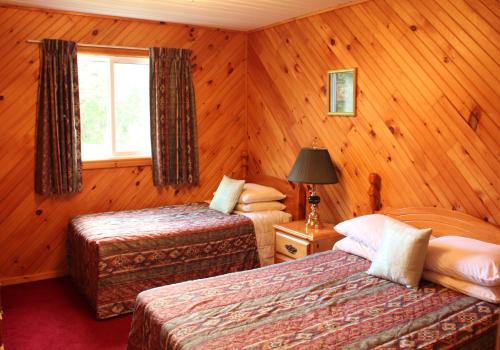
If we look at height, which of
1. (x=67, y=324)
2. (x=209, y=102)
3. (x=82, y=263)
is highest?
(x=209, y=102)

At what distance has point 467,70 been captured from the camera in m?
2.95

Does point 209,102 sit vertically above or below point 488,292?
above

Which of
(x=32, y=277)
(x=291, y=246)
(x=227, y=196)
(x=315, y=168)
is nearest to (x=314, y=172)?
(x=315, y=168)

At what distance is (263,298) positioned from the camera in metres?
2.51

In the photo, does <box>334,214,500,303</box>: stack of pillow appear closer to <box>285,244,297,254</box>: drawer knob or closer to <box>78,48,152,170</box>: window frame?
<box>285,244,297,254</box>: drawer knob

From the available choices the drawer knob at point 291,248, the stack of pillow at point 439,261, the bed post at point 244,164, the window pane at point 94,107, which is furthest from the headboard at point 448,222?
the window pane at point 94,107

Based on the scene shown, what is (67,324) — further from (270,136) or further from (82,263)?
(270,136)

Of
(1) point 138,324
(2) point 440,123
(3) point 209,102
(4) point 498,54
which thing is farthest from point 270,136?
(1) point 138,324

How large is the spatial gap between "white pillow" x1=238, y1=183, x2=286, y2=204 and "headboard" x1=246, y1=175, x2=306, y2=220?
Answer: 0.22 feet

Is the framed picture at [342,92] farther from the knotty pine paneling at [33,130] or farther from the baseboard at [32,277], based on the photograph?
the baseboard at [32,277]

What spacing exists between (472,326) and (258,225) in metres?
2.16

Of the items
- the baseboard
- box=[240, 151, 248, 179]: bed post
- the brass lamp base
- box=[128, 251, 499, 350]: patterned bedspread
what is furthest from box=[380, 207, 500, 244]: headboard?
the baseboard

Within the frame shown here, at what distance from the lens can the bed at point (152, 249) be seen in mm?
3469

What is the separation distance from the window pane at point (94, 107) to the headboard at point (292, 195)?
5.34 feet
